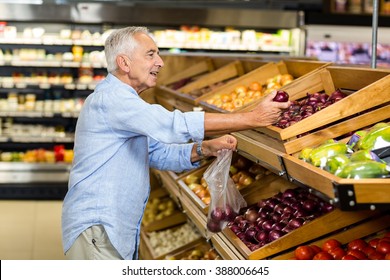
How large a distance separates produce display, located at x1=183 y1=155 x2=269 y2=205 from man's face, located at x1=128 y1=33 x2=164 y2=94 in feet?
3.61

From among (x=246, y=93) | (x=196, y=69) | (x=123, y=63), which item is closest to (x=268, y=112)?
(x=123, y=63)

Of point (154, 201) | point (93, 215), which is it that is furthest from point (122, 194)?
point (154, 201)

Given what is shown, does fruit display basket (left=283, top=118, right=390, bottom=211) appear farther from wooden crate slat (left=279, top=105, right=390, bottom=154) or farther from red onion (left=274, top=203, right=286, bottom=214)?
red onion (left=274, top=203, right=286, bottom=214)

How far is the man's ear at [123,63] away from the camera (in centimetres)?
Result: 302

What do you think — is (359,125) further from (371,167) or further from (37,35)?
(37,35)

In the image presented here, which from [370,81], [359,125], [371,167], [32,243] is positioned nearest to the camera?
[371,167]

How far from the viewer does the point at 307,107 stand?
10.4 feet

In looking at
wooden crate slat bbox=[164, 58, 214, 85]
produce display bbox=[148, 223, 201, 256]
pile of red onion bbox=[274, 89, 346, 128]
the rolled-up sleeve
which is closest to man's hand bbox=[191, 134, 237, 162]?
the rolled-up sleeve

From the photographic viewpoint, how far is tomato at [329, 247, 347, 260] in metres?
2.75

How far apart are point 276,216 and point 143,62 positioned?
93cm

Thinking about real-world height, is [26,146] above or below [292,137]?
below

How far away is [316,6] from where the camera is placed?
8570 millimetres

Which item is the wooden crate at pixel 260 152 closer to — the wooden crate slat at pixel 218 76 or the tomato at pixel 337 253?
the tomato at pixel 337 253

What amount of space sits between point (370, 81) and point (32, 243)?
14.3 feet
